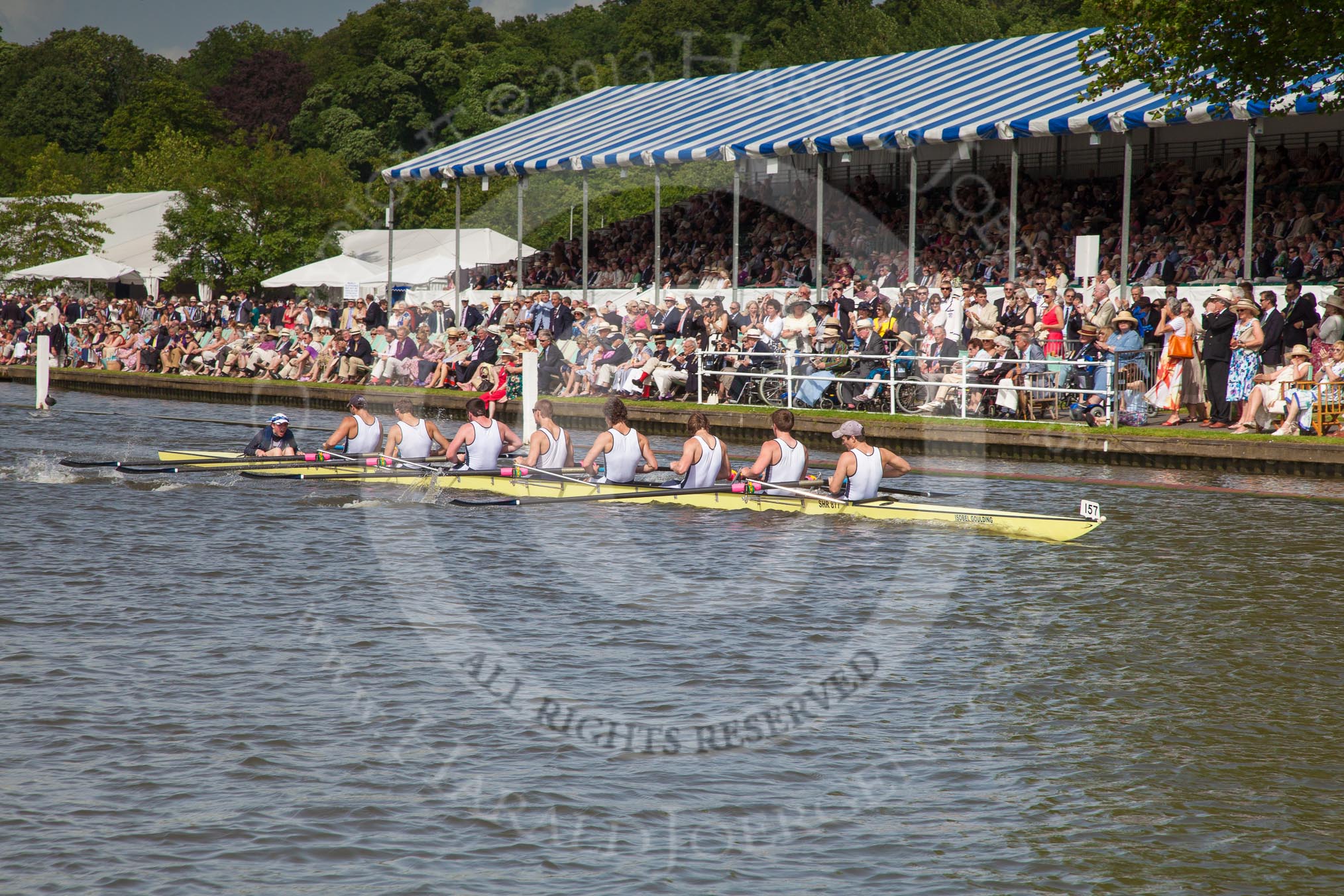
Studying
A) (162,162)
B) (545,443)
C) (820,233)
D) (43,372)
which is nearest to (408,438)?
(545,443)

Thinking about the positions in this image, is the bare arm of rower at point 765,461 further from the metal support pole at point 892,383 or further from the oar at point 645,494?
the metal support pole at point 892,383

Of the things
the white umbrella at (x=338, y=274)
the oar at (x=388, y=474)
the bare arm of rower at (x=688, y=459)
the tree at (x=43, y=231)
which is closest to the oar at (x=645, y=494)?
the bare arm of rower at (x=688, y=459)

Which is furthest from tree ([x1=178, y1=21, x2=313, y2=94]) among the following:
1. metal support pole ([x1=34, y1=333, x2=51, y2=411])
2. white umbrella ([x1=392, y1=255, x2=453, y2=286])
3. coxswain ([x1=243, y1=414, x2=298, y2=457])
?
coxswain ([x1=243, y1=414, x2=298, y2=457])

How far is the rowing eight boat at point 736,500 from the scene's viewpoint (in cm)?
1466

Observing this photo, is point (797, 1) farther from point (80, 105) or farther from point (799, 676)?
point (799, 676)

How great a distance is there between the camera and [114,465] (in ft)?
61.3

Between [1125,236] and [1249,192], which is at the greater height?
[1249,192]

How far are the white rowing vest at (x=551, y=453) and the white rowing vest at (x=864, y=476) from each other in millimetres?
3571

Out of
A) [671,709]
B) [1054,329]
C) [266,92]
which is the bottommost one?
[671,709]

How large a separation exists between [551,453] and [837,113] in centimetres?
1594

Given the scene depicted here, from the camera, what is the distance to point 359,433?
18.6 meters

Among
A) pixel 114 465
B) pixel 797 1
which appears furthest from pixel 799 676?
pixel 797 1

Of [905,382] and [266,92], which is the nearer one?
[905,382]

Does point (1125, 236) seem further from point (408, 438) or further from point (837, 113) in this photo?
point (408, 438)
